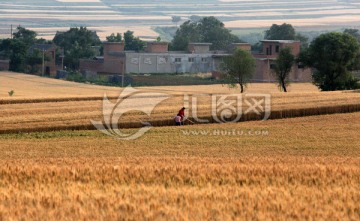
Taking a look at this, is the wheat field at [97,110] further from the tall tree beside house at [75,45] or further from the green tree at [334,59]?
the tall tree beside house at [75,45]

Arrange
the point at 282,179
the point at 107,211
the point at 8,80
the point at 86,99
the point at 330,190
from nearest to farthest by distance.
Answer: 1. the point at 107,211
2. the point at 330,190
3. the point at 282,179
4. the point at 86,99
5. the point at 8,80

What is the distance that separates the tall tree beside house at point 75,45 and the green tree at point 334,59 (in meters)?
59.8

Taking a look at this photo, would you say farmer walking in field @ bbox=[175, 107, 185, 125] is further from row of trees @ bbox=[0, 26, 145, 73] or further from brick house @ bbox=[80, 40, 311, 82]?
row of trees @ bbox=[0, 26, 145, 73]

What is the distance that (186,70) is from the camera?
5300 inches

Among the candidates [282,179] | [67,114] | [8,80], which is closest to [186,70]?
[8,80]

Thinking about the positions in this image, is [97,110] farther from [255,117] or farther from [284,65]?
[284,65]

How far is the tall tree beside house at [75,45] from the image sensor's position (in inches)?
5408

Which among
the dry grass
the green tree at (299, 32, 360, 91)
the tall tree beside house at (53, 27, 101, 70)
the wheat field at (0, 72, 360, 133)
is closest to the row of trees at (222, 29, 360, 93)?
the green tree at (299, 32, 360, 91)

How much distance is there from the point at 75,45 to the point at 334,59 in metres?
70.7

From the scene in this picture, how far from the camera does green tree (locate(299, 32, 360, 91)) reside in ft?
271

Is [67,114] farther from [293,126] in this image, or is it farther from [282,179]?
[282,179]

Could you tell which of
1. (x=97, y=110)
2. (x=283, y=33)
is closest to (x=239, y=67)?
(x=97, y=110)

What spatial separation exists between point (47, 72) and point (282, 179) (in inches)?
4262

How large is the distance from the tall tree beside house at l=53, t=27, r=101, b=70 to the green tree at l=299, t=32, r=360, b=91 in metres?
59.8
